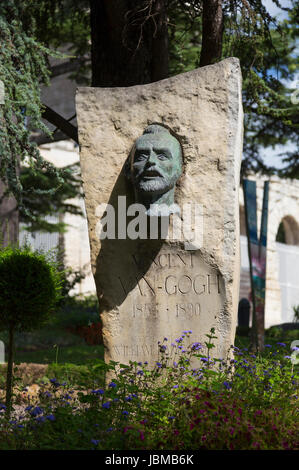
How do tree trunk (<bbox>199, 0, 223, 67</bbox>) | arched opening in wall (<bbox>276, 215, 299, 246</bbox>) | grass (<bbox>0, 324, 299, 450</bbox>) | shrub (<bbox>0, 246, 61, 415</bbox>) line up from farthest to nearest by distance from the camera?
arched opening in wall (<bbox>276, 215, 299, 246</bbox>), tree trunk (<bbox>199, 0, 223, 67</bbox>), shrub (<bbox>0, 246, 61, 415</bbox>), grass (<bbox>0, 324, 299, 450</bbox>)

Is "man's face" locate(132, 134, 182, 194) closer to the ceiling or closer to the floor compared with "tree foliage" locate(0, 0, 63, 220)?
closer to the floor

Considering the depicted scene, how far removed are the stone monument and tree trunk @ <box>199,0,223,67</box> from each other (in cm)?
248

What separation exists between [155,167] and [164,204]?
32cm

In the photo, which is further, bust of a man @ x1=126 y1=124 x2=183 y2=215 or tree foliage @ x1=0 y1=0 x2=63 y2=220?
tree foliage @ x1=0 y1=0 x2=63 y2=220

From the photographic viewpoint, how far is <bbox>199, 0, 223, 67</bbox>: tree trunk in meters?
6.59

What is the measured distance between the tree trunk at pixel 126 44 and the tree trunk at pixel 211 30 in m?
0.61

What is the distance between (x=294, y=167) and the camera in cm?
1161

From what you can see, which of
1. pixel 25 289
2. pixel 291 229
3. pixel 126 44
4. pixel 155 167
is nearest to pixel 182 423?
pixel 155 167

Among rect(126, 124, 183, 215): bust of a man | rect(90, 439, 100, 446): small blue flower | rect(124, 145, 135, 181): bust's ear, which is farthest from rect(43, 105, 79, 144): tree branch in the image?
rect(90, 439, 100, 446): small blue flower

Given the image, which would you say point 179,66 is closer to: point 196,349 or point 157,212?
point 157,212

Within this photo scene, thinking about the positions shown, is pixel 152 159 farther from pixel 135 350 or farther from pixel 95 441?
pixel 95 441

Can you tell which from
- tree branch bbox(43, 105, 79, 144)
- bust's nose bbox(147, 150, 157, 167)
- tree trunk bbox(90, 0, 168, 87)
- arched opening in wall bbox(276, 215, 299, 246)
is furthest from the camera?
arched opening in wall bbox(276, 215, 299, 246)

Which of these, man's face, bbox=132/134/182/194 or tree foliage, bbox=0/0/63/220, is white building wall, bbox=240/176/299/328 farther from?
man's face, bbox=132/134/182/194
